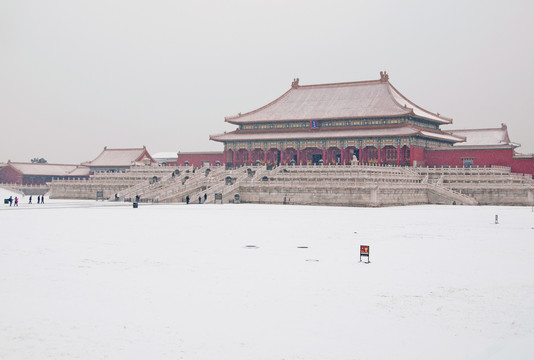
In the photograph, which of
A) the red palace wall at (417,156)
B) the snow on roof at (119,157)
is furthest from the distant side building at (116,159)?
the red palace wall at (417,156)

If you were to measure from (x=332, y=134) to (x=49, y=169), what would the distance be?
45.0 m

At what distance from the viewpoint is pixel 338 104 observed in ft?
270

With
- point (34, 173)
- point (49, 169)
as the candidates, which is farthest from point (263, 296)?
point (49, 169)

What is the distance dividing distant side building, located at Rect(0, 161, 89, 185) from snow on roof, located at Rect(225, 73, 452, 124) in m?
27.0

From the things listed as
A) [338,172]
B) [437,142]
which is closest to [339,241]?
[338,172]

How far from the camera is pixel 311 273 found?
774 inches

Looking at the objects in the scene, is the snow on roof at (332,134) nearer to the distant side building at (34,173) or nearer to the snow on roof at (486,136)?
the snow on roof at (486,136)

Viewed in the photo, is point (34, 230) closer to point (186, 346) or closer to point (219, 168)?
point (186, 346)

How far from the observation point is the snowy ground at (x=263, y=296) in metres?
12.5

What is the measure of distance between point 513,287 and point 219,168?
55401mm

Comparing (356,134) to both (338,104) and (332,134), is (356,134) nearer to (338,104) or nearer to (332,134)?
(332,134)

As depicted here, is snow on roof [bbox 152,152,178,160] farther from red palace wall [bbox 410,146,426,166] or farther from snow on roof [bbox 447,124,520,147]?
red palace wall [bbox 410,146,426,166]

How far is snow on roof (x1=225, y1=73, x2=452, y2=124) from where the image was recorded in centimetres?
7764

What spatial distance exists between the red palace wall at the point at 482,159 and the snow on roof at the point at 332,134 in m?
2.82
